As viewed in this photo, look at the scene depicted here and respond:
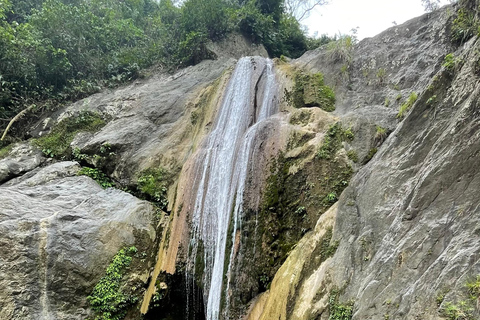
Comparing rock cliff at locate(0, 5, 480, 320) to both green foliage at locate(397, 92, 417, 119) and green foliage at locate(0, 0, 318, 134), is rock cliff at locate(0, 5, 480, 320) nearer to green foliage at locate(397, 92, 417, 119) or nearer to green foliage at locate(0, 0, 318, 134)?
green foliage at locate(397, 92, 417, 119)

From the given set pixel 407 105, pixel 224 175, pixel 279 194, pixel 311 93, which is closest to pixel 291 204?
pixel 279 194

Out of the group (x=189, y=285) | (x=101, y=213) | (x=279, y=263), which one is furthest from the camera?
(x=101, y=213)

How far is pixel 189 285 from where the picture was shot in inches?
312

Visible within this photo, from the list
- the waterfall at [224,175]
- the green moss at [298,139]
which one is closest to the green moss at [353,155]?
the green moss at [298,139]

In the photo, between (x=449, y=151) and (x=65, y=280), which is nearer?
(x=449, y=151)

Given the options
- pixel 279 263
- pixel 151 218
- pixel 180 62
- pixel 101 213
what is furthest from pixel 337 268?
pixel 180 62

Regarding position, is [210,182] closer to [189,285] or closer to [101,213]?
[189,285]

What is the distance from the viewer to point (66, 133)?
1312cm

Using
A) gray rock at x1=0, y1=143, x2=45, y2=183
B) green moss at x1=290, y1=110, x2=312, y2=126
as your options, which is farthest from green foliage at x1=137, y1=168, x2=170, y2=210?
green moss at x1=290, y1=110, x2=312, y2=126

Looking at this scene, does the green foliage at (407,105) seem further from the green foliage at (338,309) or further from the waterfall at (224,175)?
the green foliage at (338,309)

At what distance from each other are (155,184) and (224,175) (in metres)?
3.13

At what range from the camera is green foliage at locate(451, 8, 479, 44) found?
25.0 ft

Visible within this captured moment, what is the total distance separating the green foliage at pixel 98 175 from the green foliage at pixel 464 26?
10713 millimetres

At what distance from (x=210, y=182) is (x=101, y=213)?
Result: 332cm
